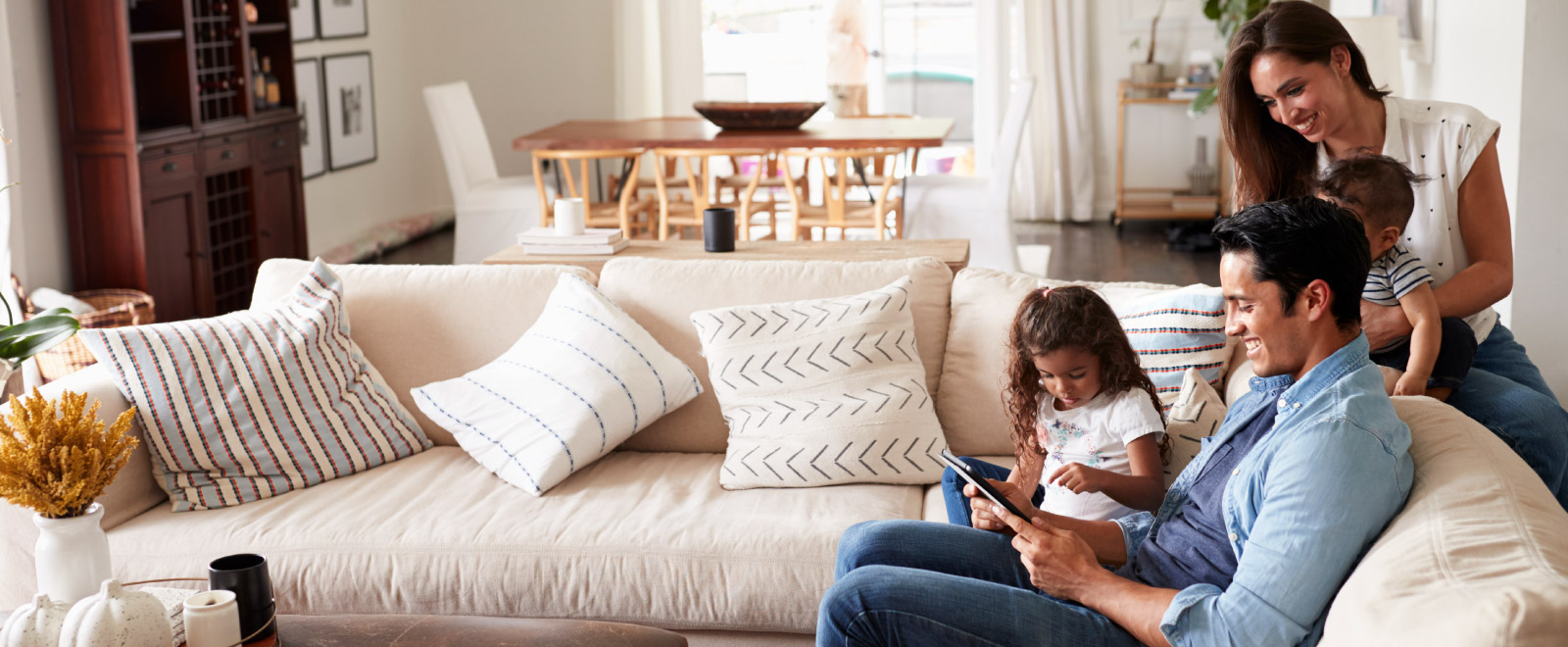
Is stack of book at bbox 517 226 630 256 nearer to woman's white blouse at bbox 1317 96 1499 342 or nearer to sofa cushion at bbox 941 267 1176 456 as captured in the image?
sofa cushion at bbox 941 267 1176 456

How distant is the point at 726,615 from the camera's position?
85.2 inches

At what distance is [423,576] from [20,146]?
3.08m

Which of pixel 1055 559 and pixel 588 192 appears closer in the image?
pixel 1055 559

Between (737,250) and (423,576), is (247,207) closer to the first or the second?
(737,250)

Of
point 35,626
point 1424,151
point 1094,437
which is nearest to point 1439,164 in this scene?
point 1424,151

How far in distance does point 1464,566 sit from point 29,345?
8.38 feet

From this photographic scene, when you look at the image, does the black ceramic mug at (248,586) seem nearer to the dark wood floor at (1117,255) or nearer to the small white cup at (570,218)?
the small white cup at (570,218)

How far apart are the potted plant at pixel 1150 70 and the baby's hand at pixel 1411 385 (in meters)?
5.81

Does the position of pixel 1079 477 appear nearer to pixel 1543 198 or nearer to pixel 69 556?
pixel 69 556

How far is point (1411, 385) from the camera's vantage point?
1.85 meters

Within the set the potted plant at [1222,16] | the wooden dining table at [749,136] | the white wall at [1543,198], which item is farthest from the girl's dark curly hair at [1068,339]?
the potted plant at [1222,16]

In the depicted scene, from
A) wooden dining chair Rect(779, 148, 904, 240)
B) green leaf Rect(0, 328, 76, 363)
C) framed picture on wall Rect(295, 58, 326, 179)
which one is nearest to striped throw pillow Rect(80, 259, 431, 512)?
green leaf Rect(0, 328, 76, 363)

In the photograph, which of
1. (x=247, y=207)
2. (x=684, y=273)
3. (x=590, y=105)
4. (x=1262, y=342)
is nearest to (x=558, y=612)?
(x=684, y=273)

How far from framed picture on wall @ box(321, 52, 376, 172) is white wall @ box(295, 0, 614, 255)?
1.12ft
